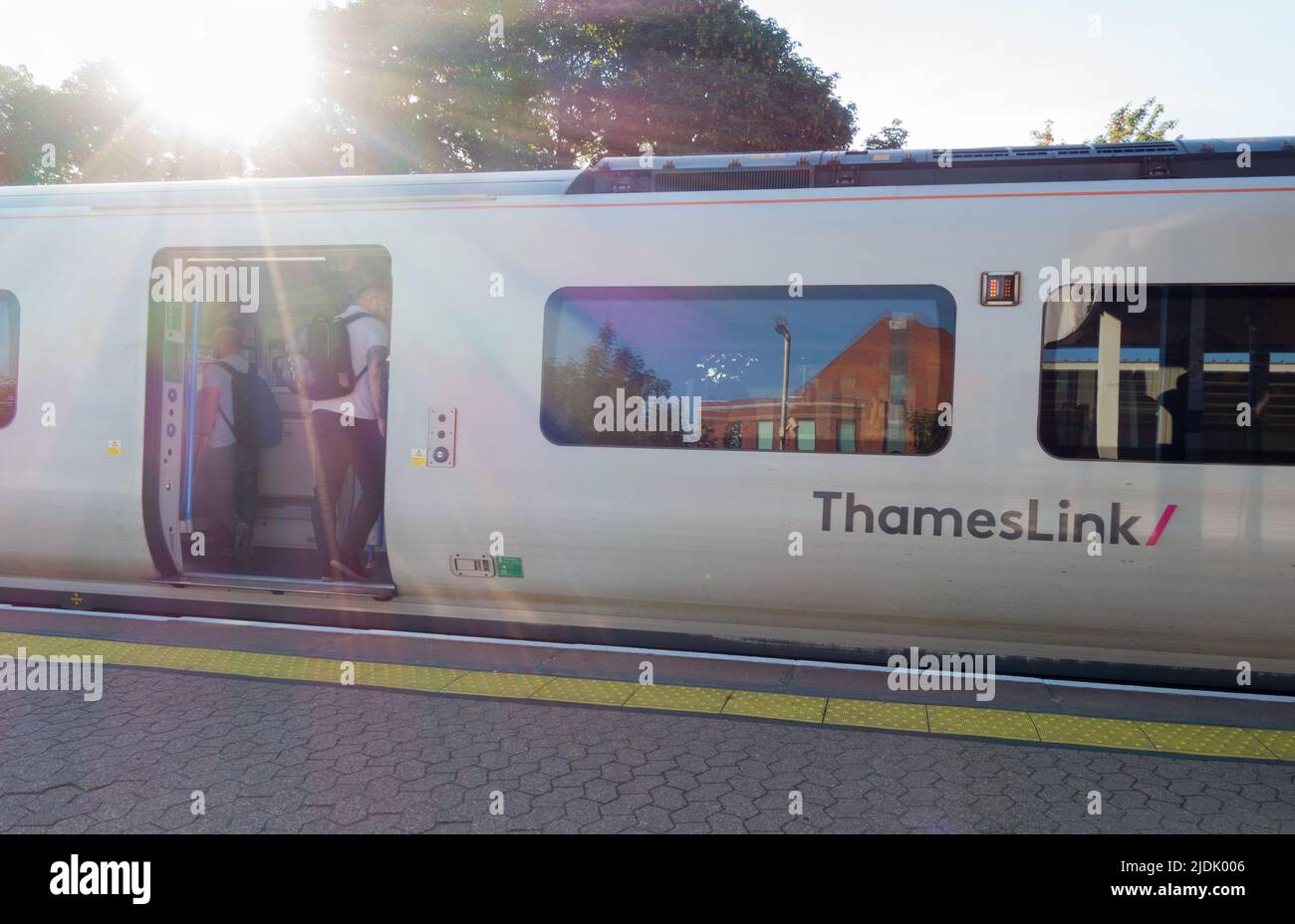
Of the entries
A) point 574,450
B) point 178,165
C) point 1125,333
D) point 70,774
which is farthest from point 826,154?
point 178,165

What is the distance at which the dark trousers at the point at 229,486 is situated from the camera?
665cm

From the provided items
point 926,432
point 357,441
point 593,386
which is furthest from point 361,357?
point 926,432

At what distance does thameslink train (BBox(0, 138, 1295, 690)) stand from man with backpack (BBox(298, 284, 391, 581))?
1.03 ft

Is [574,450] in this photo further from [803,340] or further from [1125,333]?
[1125,333]

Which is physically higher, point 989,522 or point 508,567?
point 989,522

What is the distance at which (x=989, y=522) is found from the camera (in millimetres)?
4750

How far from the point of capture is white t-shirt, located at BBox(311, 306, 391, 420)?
588 centimetres

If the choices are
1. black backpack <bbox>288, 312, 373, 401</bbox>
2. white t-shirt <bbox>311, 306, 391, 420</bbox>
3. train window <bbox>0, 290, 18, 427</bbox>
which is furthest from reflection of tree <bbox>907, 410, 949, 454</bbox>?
train window <bbox>0, 290, 18, 427</bbox>

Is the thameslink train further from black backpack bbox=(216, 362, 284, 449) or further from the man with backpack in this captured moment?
black backpack bbox=(216, 362, 284, 449)

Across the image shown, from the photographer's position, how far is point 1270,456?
14.8ft

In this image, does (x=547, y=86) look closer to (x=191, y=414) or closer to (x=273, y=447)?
(x=273, y=447)

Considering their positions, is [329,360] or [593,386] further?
[329,360]

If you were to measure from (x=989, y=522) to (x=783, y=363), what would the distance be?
4.33 ft
